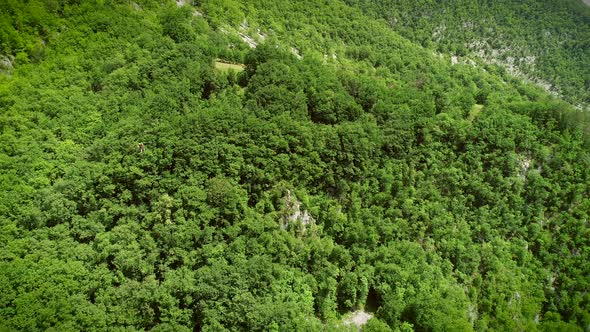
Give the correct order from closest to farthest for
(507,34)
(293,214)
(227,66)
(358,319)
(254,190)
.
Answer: (358,319)
(254,190)
(293,214)
(227,66)
(507,34)

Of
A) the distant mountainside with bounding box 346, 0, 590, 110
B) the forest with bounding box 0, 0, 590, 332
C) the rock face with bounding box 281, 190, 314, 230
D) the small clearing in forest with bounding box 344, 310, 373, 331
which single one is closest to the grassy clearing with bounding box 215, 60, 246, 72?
the forest with bounding box 0, 0, 590, 332

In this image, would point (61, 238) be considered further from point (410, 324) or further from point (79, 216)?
point (410, 324)

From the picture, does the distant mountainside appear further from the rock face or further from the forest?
the rock face

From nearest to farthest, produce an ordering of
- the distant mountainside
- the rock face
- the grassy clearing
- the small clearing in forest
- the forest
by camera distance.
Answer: the forest
the small clearing in forest
the rock face
the grassy clearing
the distant mountainside

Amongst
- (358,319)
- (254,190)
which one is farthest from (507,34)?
(358,319)

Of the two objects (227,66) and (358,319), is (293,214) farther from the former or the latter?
(227,66)
